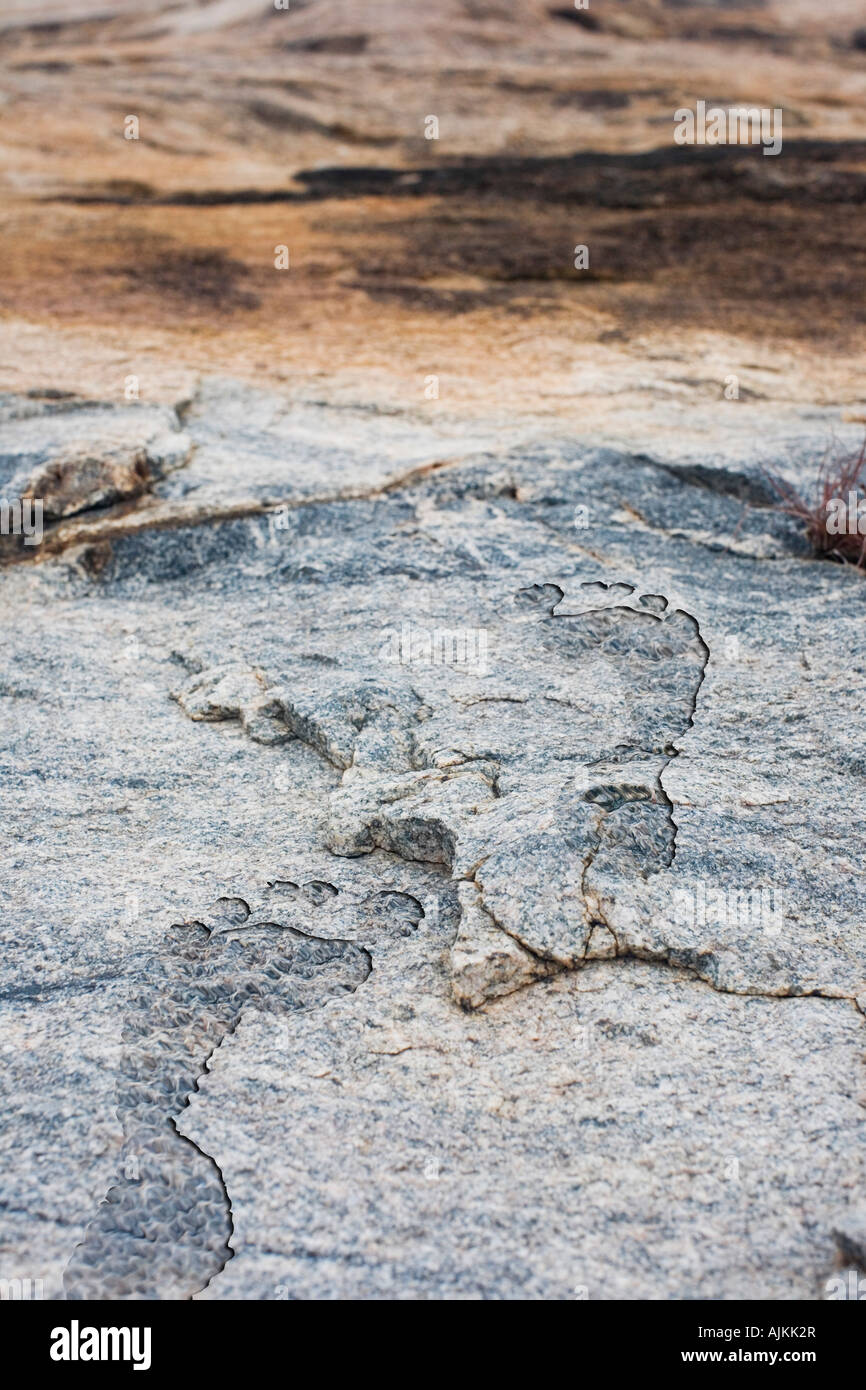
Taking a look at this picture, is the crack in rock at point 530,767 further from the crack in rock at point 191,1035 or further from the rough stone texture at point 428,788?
the crack in rock at point 191,1035

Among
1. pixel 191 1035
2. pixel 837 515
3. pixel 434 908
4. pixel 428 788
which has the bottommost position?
pixel 191 1035

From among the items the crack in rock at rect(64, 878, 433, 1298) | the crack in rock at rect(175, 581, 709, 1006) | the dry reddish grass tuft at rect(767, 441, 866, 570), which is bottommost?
the crack in rock at rect(64, 878, 433, 1298)

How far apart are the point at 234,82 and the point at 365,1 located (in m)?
3.71

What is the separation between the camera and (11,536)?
3.42 meters

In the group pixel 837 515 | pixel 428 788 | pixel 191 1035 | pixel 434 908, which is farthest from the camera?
pixel 837 515

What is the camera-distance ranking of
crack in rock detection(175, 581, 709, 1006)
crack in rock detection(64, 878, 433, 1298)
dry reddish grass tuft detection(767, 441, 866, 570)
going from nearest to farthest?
crack in rock detection(64, 878, 433, 1298)
crack in rock detection(175, 581, 709, 1006)
dry reddish grass tuft detection(767, 441, 866, 570)

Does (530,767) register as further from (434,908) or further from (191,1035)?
(191,1035)

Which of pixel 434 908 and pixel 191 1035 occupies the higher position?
pixel 434 908

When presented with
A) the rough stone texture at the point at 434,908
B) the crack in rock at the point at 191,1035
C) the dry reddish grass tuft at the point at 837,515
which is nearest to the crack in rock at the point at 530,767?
the rough stone texture at the point at 434,908

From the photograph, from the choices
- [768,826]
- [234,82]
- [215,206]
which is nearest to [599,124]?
[234,82]

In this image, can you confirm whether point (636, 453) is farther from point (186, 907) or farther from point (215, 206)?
point (215, 206)

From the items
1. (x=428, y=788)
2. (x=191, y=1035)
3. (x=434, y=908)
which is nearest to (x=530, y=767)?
(x=428, y=788)

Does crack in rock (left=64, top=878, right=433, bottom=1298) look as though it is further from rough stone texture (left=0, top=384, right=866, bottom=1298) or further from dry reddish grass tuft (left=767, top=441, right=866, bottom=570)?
dry reddish grass tuft (left=767, top=441, right=866, bottom=570)

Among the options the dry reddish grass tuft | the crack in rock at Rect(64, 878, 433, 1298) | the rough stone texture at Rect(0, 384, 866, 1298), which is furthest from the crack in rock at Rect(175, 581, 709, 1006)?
the dry reddish grass tuft
